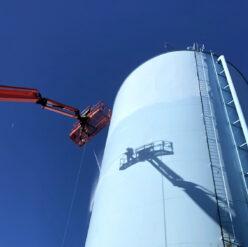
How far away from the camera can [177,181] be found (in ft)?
25.7

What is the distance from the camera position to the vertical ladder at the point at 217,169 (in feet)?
22.0

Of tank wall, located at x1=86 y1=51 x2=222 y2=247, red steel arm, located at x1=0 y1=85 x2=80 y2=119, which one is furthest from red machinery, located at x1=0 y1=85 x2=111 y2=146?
tank wall, located at x1=86 y1=51 x2=222 y2=247

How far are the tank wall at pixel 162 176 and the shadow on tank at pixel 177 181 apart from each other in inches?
1.2

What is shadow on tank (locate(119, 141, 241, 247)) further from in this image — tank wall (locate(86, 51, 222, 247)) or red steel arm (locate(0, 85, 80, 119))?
red steel arm (locate(0, 85, 80, 119))

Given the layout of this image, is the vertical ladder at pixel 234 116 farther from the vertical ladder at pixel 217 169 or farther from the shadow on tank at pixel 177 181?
the shadow on tank at pixel 177 181

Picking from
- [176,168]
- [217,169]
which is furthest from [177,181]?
[217,169]

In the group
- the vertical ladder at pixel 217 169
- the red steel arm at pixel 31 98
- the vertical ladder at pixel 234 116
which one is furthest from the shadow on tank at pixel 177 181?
→ the red steel arm at pixel 31 98

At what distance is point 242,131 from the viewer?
30.9ft

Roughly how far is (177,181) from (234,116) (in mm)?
4043

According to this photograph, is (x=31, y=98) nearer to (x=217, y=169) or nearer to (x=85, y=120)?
(x=85, y=120)

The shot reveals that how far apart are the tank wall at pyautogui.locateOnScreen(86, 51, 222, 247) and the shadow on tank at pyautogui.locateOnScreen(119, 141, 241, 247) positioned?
0.10 feet

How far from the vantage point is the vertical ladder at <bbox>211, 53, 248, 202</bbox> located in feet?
27.7

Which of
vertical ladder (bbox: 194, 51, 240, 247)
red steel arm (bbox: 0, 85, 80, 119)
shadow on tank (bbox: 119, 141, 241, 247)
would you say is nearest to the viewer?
vertical ladder (bbox: 194, 51, 240, 247)

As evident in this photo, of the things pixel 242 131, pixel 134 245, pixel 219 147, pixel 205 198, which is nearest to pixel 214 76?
pixel 242 131
